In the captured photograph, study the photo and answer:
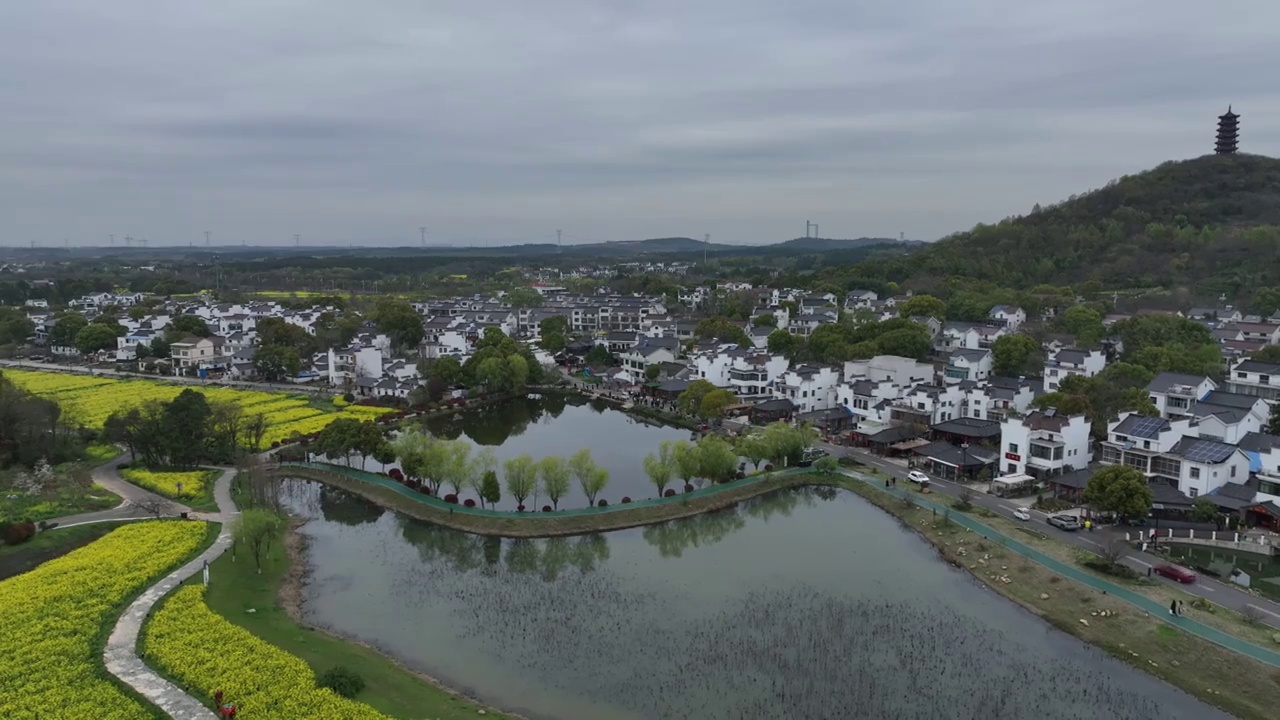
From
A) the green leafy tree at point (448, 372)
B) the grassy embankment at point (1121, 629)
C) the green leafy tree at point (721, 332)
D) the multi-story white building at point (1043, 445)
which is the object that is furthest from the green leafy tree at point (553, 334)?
the grassy embankment at point (1121, 629)

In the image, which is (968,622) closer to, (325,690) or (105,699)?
(325,690)

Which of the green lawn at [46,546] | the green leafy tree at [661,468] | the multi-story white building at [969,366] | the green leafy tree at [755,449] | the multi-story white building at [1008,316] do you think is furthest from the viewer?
the multi-story white building at [1008,316]

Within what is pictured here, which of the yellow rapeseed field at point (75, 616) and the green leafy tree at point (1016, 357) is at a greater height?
the green leafy tree at point (1016, 357)

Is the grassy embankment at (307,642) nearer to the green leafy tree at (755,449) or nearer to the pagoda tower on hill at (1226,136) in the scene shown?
the green leafy tree at (755,449)

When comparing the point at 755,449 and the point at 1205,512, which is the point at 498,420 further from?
the point at 1205,512

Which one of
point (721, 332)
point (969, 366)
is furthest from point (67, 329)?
point (969, 366)

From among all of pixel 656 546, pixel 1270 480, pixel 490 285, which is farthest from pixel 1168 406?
pixel 490 285
